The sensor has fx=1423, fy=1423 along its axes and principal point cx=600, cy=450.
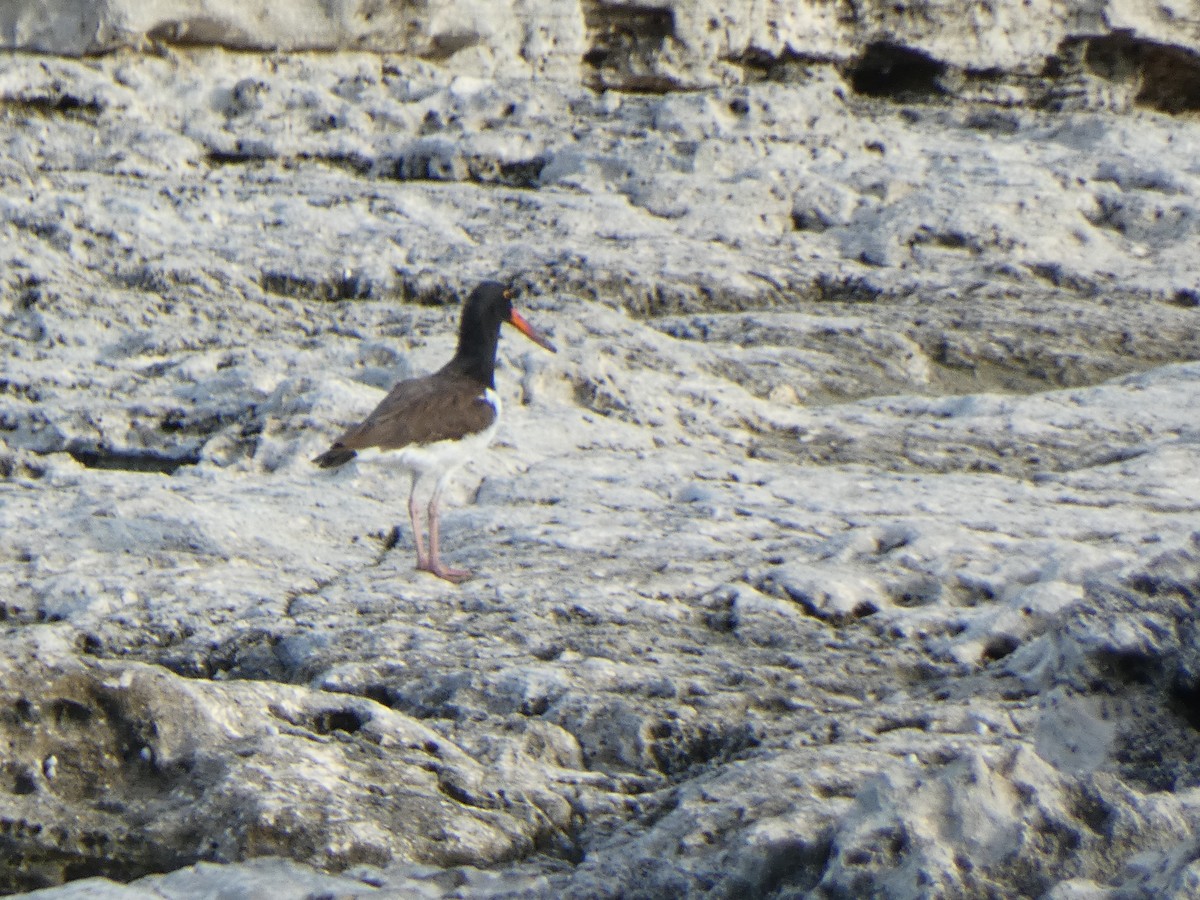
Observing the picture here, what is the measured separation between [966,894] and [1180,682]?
3.11 feet

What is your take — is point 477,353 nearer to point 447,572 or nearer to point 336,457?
point 336,457

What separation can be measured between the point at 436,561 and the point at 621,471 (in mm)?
1459

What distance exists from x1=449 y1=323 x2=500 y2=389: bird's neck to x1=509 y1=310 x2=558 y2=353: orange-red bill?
35 centimetres

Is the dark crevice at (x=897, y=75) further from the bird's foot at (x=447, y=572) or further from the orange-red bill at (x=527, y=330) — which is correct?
the bird's foot at (x=447, y=572)

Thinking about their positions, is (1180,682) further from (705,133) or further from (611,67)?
(611,67)

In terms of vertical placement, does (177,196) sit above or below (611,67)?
below

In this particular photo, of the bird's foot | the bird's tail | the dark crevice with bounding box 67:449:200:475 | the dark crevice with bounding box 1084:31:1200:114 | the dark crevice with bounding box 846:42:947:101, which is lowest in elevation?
the dark crevice with bounding box 67:449:200:475

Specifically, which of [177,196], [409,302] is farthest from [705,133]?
[177,196]

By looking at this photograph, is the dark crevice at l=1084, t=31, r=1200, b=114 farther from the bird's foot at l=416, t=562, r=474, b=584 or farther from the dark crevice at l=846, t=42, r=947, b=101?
the bird's foot at l=416, t=562, r=474, b=584

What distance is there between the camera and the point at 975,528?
6.08m

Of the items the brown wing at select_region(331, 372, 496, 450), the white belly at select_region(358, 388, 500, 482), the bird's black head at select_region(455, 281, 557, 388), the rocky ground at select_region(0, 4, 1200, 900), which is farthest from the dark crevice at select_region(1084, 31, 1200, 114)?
the white belly at select_region(358, 388, 500, 482)

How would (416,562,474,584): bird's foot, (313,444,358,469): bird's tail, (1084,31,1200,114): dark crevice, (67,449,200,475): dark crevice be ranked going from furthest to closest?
(1084,31,1200,114): dark crevice, (67,449,200,475): dark crevice, (313,444,358,469): bird's tail, (416,562,474,584): bird's foot

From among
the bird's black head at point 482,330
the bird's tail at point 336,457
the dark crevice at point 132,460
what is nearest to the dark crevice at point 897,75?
the bird's black head at point 482,330

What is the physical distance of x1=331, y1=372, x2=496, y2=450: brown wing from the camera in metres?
6.15
